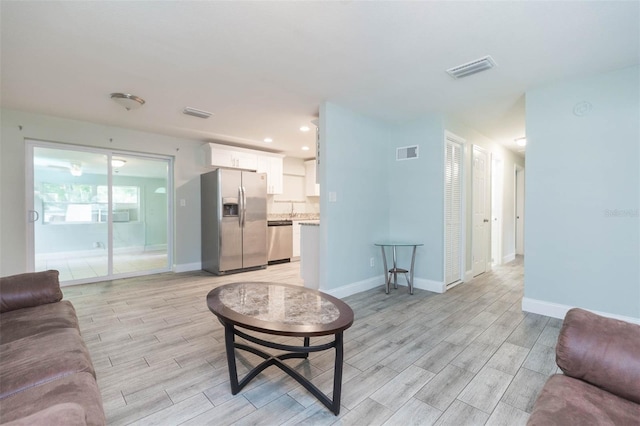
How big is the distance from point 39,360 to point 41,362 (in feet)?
0.09

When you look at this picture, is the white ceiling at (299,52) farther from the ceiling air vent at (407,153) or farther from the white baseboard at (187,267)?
the white baseboard at (187,267)

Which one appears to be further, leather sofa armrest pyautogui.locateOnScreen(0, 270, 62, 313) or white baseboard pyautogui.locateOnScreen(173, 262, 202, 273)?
white baseboard pyautogui.locateOnScreen(173, 262, 202, 273)

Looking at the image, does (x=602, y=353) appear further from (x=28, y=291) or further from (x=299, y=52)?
(x=28, y=291)

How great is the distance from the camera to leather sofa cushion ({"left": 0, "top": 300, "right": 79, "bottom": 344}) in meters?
1.62

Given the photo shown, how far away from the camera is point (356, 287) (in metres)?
3.91

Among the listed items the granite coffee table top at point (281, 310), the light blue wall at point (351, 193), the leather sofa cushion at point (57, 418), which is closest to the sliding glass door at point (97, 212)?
the light blue wall at point (351, 193)

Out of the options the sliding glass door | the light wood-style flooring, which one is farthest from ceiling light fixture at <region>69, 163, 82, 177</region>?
the light wood-style flooring

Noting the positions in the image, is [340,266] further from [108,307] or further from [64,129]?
[64,129]

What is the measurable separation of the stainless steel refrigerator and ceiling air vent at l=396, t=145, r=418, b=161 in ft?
8.35

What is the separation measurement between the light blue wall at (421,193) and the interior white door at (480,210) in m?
1.13

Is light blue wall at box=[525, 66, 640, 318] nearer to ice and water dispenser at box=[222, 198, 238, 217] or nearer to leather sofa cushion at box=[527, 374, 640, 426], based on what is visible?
leather sofa cushion at box=[527, 374, 640, 426]

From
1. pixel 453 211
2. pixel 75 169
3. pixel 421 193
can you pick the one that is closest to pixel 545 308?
pixel 453 211

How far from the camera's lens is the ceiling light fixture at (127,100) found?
3246 mm

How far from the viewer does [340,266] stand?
3.73 metres
